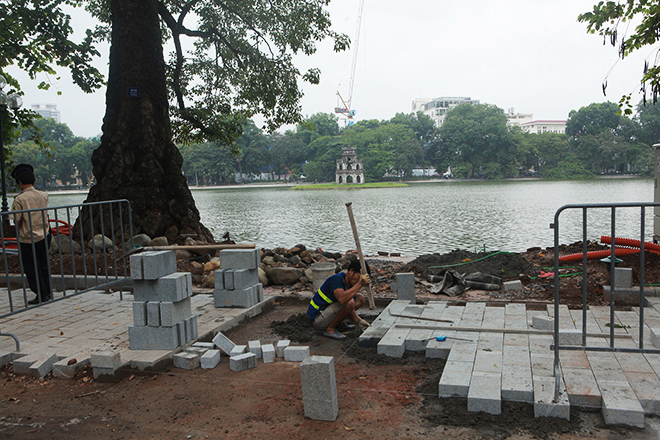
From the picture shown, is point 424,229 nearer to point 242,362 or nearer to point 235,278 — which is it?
point 235,278

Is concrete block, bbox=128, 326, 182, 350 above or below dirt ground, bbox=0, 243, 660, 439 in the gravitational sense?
above

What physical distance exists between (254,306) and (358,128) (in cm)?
10950

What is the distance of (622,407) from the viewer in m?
3.42

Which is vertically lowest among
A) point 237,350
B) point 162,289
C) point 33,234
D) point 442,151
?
point 237,350

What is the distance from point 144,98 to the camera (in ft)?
39.2

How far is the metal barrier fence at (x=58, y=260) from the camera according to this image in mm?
6020

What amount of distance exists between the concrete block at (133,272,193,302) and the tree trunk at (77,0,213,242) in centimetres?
666

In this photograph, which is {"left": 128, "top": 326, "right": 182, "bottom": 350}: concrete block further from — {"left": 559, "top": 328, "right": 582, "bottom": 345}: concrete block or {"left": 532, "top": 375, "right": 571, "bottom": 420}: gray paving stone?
{"left": 559, "top": 328, "right": 582, "bottom": 345}: concrete block

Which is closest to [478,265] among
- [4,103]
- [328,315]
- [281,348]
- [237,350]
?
[328,315]

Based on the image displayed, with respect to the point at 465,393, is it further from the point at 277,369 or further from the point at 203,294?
the point at 203,294

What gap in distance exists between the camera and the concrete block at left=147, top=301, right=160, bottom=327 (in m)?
5.09

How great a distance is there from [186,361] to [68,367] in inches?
44.6

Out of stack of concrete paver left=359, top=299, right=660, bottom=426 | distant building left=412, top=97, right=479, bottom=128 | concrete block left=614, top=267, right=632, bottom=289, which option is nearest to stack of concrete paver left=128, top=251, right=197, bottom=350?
stack of concrete paver left=359, top=299, right=660, bottom=426

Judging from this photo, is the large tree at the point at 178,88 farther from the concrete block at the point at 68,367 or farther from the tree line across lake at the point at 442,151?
the tree line across lake at the point at 442,151
